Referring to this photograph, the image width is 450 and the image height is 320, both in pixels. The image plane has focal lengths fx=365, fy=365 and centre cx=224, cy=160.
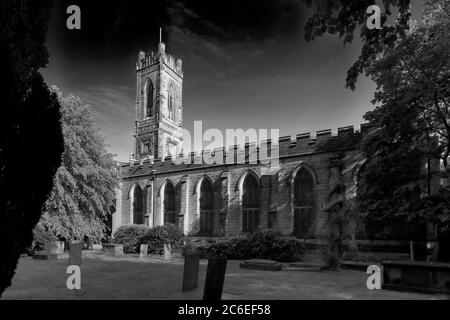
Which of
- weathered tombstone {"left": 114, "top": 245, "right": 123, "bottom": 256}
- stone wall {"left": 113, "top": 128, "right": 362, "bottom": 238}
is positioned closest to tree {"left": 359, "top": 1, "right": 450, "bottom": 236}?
stone wall {"left": 113, "top": 128, "right": 362, "bottom": 238}

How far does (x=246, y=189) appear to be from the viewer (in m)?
25.5

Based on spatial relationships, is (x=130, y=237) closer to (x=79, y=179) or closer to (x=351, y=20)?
(x=79, y=179)

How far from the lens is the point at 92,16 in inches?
442

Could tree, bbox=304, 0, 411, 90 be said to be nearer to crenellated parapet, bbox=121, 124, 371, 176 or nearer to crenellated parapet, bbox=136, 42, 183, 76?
crenellated parapet, bbox=121, 124, 371, 176

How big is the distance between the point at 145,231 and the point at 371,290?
58.6ft

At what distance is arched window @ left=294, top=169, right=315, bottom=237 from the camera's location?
2238 centimetres

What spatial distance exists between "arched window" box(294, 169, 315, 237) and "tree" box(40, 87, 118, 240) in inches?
493

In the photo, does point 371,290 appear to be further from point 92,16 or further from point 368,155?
point 92,16

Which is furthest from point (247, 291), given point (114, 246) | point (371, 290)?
point (114, 246)

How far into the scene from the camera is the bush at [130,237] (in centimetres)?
2459

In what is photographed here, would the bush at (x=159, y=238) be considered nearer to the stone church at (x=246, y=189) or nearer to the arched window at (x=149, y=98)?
the stone church at (x=246, y=189)

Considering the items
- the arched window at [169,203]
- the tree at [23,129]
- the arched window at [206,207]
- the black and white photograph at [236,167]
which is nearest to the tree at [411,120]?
the black and white photograph at [236,167]

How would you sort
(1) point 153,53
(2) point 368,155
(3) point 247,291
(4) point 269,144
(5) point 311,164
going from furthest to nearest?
(1) point 153,53 < (4) point 269,144 < (5) point 311,164 < (2) point 368,155 < (3) point 247,291

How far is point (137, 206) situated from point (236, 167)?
10848mm
